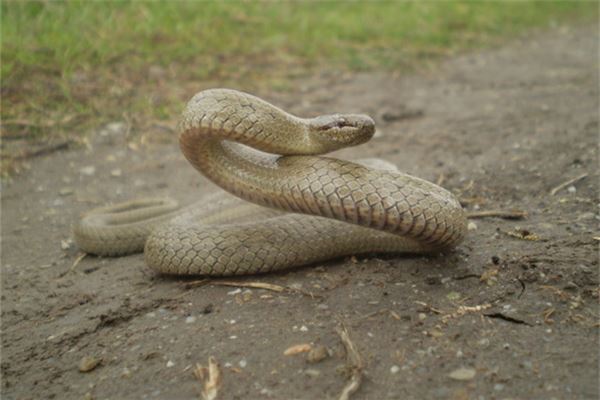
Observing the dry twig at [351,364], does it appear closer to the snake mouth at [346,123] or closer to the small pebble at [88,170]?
the snake mouth at [346,123]

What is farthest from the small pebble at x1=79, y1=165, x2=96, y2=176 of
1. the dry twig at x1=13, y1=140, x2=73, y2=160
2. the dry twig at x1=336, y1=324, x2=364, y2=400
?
the dry twig at x1=336, y1=324, x2=364, y2=400

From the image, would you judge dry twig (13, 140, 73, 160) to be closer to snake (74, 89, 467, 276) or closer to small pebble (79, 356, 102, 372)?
snake (74, 89, 467, 276)

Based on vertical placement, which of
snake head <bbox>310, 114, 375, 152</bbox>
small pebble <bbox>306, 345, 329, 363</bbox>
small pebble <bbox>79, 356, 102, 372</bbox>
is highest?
snake head <bbox>310, 114, 375, 152</bbox>

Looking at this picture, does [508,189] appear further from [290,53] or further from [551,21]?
[551,21]

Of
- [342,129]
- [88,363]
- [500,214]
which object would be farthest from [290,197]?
[500,214]

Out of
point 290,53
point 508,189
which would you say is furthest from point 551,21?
point 508,189

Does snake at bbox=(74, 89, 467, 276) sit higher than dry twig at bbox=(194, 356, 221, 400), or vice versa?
snake at bbox=(74, 89, 467, 276)
